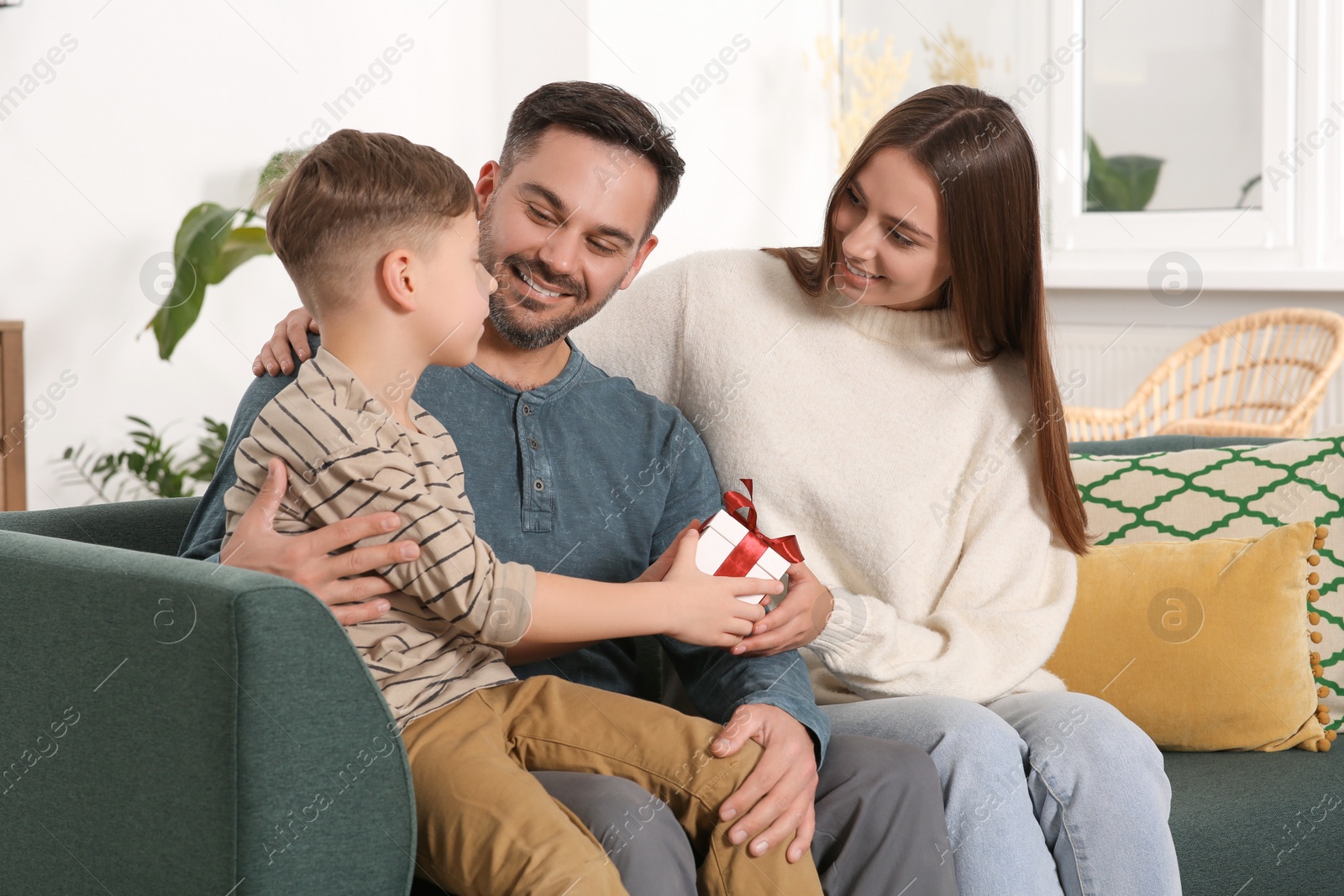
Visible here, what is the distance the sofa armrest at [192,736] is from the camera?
0.96m

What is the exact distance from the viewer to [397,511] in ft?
3.51

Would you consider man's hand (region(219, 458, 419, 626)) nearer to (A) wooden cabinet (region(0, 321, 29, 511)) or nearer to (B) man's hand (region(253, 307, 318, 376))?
(B) man's hand (region(253, 307, 318, 376))

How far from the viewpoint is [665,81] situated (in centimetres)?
420

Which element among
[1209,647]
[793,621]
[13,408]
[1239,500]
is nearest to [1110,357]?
[1239,500]

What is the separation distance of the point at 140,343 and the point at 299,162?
2.16 m

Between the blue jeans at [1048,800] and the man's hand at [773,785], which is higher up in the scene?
the man's hand at [773,785]

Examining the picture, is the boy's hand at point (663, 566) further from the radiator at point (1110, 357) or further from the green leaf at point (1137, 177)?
the green leaf at point (1137, 177)

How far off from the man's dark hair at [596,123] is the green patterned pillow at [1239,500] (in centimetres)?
80

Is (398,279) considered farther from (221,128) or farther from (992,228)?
(221,128)

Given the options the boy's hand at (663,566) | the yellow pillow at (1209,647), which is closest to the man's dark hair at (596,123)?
the boy's hand at (663,566)

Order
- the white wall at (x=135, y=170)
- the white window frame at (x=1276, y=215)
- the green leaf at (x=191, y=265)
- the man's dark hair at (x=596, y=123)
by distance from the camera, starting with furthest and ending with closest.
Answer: the white window frame at (x=1276, y=215) → the white wall at (x=135, y=170) → the green leaf at (x=191, y=265) → the man's dark hair at (x=596, y=123)

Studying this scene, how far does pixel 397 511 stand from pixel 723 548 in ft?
1.11

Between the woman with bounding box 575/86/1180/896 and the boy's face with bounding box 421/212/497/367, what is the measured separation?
544 mm

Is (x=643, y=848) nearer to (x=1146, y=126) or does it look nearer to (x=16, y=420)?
(x=16, y=420)
